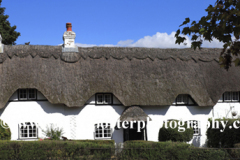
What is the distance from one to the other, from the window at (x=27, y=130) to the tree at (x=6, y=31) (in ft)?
56.0

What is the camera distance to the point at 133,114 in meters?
19.3

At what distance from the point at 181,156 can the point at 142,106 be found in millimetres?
6910

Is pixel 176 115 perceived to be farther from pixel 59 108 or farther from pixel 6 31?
pixel 6 31

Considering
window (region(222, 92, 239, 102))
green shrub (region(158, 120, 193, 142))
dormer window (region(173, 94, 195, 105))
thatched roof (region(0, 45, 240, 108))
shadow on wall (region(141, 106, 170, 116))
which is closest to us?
green shrub (region(158, 120, 193, 142))

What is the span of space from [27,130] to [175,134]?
9.03 metres

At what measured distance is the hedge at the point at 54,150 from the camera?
13.3 metres

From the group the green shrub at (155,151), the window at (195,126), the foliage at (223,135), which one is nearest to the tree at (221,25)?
the green shrub at (155,151)

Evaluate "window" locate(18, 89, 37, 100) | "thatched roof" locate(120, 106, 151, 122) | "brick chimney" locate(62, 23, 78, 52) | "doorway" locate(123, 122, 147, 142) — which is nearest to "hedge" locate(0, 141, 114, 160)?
"thatched roof" locate(120, 106, 151, 122)

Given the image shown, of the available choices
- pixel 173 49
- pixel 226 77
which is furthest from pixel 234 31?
pixel 173 49

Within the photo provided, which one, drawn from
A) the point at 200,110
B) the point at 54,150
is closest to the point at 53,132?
the point at 54,150

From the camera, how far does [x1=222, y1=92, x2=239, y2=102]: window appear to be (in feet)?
70.0

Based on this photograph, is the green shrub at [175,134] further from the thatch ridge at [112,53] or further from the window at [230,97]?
the thatch ridge at [112,53]

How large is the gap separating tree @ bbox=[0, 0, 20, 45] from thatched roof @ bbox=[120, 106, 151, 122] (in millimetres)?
19962

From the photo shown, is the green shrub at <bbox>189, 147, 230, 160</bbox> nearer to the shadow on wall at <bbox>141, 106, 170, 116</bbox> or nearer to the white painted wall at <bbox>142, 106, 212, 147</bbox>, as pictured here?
the white painted wall at <bbox>142, 106, 212, 147</bbox>
